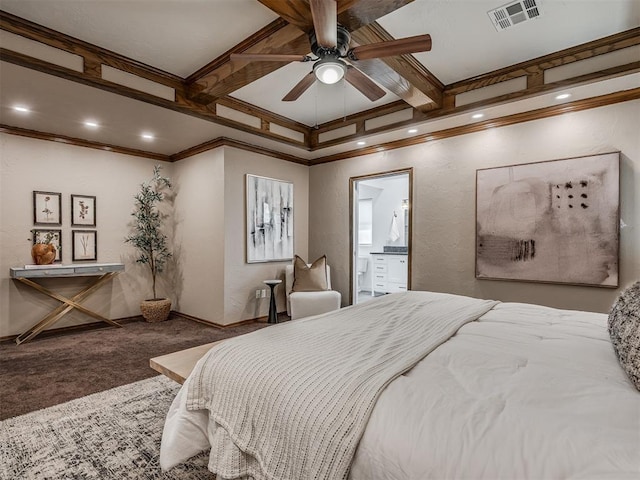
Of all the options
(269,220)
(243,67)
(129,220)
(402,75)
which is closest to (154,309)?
(129,220)

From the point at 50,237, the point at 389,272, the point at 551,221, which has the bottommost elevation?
the point at 389,272

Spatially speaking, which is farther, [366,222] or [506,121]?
[366,222]

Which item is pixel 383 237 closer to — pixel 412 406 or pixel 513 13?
pixel 513 13

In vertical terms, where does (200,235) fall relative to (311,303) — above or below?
above

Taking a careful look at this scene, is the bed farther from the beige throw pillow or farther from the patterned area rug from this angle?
the beige throw pillow

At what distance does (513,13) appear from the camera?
2289mm

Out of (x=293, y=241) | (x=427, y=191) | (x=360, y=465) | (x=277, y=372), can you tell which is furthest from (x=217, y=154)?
(x=360, y=465)

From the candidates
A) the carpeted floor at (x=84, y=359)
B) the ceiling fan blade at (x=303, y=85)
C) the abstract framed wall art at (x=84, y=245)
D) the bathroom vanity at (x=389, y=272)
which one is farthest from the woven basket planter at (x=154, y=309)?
the bathroom vanity at (x=389, y=272)

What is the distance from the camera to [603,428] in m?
0.80

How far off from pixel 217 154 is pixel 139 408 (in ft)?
10.4

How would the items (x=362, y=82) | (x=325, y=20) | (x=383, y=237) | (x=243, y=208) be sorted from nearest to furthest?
(x=325, y=20) → (x=362, y=82) → (x=243, y=208) → (x=383, y=237)

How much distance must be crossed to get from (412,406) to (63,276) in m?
4.69

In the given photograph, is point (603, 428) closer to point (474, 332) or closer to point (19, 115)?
point (474, 332)

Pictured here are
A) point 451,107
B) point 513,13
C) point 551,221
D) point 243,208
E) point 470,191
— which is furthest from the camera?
point 243,208
